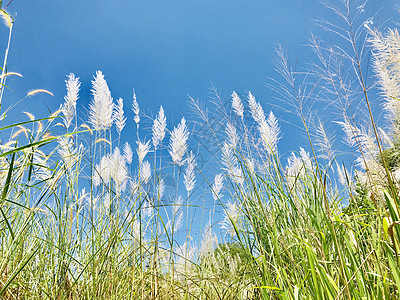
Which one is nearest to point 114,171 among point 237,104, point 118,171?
point 118,171

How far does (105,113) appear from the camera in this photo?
2689 mm

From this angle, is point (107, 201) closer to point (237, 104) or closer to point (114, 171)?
point (114, 171)

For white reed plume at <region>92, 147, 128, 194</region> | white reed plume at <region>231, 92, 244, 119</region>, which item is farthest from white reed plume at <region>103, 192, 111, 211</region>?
white reed plume at <region>231, 92, 244, 119</region>

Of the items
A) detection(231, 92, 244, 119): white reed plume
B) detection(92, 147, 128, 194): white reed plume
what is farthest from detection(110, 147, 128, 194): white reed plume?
detection(231, 92, 244, 119): white reed plume

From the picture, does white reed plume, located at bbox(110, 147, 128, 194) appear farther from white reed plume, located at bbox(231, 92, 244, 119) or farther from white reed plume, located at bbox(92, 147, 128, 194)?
white reed plume, located at bbox(231, 92, 244, 119)

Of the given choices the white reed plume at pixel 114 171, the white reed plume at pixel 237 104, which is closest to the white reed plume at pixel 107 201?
the white reed plume at pixel 114 171

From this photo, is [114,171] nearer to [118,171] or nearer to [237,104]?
[118,171]

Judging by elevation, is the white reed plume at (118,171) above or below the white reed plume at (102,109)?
below

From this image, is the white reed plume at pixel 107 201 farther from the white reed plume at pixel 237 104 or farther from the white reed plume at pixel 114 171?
the white reed plume at pixel 237 104

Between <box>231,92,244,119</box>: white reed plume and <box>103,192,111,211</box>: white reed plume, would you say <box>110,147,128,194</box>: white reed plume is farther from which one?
<box>231,92,244,119</box>: white reed plume

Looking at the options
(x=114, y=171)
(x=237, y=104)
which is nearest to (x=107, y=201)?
(x=114, y=171)

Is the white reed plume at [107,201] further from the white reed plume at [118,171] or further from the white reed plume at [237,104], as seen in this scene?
the white reed plume at [237,104]

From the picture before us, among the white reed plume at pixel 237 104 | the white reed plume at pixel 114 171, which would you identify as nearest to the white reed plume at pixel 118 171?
the white reed plume at pixel 114 171

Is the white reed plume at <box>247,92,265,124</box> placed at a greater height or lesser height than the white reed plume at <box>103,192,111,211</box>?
greater
